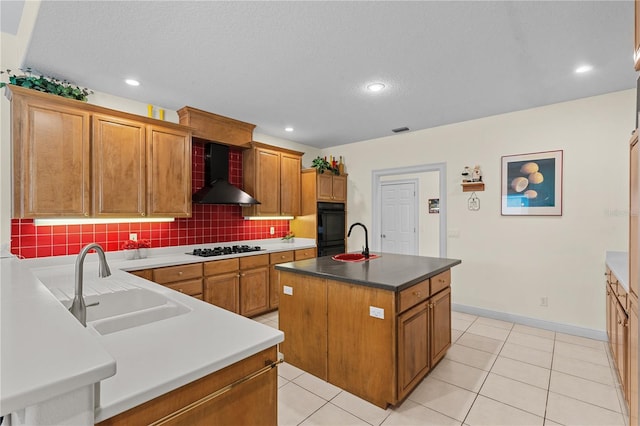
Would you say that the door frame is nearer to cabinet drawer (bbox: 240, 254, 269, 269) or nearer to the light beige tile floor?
the light beige tile floor

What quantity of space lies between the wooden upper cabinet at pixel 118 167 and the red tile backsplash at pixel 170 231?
39 cm

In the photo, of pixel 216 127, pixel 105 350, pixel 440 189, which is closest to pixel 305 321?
pixel 105 350

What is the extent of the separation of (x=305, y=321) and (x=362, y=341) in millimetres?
544

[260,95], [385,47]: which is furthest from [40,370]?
[260,95]

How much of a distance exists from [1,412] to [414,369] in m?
2.31

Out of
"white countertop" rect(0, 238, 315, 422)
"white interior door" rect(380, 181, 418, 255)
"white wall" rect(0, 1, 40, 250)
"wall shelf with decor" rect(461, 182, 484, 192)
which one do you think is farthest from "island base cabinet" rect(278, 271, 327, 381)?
"white interior door" rect(380, 181, 418, 255)

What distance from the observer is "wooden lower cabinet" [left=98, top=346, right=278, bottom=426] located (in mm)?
851

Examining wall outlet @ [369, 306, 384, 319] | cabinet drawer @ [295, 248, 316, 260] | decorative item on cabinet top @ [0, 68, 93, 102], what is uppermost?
decorative item on cabinet top @ [0, 68, 93, 102]

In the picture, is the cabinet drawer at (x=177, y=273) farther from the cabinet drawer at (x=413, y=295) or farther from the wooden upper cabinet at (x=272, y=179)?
the cabinet drawer at (x=413, y=295)

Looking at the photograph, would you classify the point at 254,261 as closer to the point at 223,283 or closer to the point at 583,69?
the point at 223,283

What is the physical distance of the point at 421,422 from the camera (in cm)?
199

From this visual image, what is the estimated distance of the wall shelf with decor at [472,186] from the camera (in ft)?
13.1

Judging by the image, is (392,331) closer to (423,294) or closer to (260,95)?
(423,294)

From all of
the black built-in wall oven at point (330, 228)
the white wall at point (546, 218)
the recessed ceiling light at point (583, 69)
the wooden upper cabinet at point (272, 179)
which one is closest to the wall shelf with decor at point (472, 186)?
the white wall at point (546, 218)
